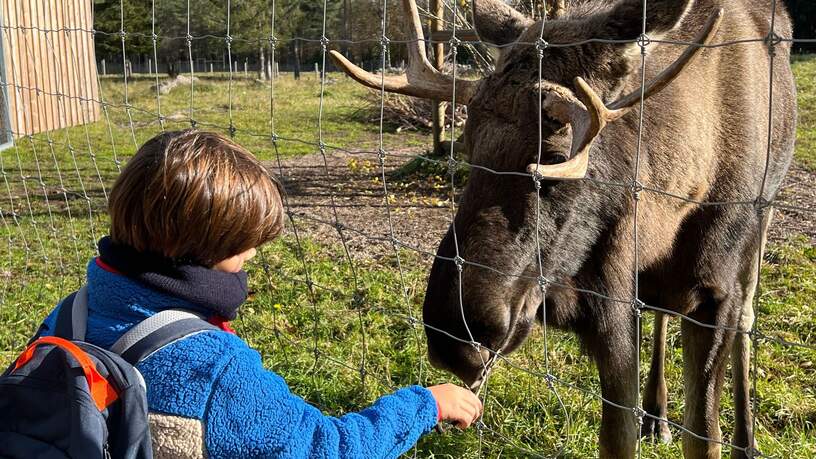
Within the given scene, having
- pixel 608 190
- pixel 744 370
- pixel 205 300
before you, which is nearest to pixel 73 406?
pixel 205 300

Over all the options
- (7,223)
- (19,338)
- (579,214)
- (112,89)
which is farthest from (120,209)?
(112,89)

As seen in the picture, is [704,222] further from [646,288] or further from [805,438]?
[805,438]

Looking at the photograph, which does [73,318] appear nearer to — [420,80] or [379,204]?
[420,80]

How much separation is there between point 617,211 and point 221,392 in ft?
5.88

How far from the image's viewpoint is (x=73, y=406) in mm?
Result: 1643

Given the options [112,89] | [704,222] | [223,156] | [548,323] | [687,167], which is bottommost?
[112,89]

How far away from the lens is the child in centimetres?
177

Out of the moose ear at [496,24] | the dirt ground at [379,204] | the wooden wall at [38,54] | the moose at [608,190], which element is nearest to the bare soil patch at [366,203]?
the dirt ground at [379,204]

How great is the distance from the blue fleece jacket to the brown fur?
3.22 ft

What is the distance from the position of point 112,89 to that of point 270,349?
1037 inches

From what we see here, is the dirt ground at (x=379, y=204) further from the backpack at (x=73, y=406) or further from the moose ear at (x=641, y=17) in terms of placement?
the backpack at (x=73, y=406)

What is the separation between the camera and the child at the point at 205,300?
177cm

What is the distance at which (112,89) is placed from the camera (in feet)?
94.3

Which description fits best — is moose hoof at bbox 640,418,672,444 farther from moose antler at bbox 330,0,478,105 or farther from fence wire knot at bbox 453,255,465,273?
moose antler at bbox 330,0,478,105
